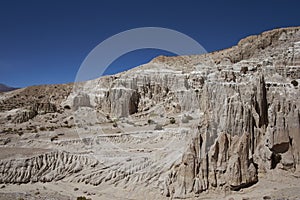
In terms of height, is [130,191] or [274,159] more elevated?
[274,159]

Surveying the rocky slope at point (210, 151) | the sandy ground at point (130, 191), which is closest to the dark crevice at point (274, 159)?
the rocky slope at point (210, 151)

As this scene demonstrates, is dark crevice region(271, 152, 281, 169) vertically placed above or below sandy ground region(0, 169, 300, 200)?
above

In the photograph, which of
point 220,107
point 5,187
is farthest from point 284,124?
point 5,187

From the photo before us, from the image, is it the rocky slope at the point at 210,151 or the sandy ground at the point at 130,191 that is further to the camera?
the rocky slope at the point at 210,151

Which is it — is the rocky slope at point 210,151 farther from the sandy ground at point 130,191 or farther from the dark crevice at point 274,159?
the sandy ground at point 130,191

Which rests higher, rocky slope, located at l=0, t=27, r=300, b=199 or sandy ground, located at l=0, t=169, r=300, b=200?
rocky slope, located at l=0, t=27, r=300, b=199

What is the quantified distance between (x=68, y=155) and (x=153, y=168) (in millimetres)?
5135

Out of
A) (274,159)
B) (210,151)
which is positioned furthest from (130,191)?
(274,159)

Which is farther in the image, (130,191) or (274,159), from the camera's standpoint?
(130,191)

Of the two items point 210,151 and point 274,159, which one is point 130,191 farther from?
point 274,159

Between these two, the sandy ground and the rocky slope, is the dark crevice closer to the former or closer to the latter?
the rocky slope

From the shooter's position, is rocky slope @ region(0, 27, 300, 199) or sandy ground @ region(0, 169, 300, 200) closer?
sandy ground @ region(0, 169, 300, 200)

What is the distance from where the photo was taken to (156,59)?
199 ft

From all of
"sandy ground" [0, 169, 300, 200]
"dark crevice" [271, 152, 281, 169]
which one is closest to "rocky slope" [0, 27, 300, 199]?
"dark crevice" [271, 152, 281, 169]
